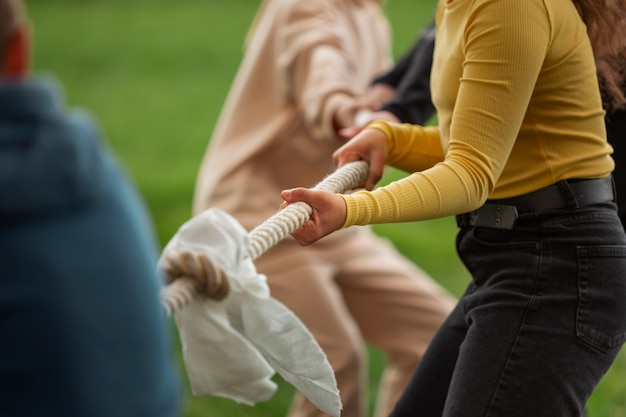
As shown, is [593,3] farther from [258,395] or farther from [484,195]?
[258,395]

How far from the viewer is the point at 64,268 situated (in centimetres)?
100

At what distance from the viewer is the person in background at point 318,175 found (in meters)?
2.33

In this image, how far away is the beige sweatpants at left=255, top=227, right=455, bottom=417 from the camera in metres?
2.34

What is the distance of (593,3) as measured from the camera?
1483 mm

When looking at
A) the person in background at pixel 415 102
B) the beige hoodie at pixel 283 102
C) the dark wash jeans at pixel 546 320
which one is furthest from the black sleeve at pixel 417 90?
the dark wash jeans at pixel 546 320

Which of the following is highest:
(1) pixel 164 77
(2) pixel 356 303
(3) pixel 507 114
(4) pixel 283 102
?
(3) pixel 507 114

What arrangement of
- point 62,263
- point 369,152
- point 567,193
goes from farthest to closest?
point 369,152
point 567,193
point 62,263

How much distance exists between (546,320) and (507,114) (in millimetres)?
271

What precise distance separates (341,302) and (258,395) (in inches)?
34.9

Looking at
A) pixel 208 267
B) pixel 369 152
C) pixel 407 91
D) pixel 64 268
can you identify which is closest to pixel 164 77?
pixel 407 91

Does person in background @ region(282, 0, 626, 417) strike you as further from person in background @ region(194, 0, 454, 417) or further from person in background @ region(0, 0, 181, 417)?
person in background @ region(194, 0, 454, 417)

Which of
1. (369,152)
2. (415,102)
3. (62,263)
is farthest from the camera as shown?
(415,102)

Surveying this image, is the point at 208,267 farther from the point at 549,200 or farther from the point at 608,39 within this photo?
the point at 608,39

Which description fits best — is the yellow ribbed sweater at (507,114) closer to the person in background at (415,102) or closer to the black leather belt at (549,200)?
the black leather belt at (549,200)
